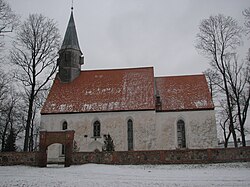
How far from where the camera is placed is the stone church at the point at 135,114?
2695 centimetres

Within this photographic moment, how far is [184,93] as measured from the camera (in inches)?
1151

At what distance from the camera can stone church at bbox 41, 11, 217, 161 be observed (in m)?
27.0

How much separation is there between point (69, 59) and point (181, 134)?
49.0ft

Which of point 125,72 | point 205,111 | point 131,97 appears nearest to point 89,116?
point 131,97

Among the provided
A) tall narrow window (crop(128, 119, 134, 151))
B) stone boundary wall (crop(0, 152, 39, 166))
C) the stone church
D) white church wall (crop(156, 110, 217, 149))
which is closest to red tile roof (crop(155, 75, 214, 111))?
the stone church

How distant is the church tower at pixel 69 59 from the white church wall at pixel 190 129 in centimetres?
1110

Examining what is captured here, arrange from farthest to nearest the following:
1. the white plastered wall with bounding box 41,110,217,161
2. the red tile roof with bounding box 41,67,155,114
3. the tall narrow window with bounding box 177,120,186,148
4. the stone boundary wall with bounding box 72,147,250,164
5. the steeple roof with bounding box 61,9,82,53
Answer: the steeple roof with bounding box 61,9,82,53 → the red tile roof with bounding box 41,67,155,114 → the tall narrow window with bounding box 177,120,186,148 → the white plastered wall with bounding box 41,110,217,161 → the stone boundary wall with bounding box 72,147,250,164

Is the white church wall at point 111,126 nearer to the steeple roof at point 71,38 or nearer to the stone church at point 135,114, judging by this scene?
the stone church at point 135,114

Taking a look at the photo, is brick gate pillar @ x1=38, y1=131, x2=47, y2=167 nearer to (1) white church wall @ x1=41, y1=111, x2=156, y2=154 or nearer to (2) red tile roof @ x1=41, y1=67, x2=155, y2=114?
(1) white church wall @ x1=41, y1=111, x2=156, y2=154

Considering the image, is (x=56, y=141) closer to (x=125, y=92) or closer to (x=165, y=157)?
(x=165, y=157)

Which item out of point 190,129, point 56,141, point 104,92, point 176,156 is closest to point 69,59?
point 104,92

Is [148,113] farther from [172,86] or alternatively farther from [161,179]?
[161,179]

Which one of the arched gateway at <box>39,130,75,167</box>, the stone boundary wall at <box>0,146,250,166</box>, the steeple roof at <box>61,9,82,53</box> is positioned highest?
the steeple roof at <box>61,9,82,53</box>

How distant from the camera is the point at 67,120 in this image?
28.2 meters
